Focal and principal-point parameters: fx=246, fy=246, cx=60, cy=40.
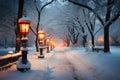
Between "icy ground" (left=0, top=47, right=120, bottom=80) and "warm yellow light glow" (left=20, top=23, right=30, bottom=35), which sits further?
"warm yellow light glow" (left=20, top=23, right=30, bottom=35)

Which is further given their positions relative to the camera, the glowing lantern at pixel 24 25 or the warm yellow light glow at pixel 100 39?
the warm yellow light glow at pixel 100 39

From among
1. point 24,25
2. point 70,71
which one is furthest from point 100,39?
point 24,25

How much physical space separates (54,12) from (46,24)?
13.6 ft

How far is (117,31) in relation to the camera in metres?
70.6

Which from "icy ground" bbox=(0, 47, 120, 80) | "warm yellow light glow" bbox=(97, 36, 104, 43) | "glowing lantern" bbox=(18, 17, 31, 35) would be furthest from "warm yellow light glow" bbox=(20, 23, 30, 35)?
"warm yellow light glow" bbox=(97, 36, 104, 43)

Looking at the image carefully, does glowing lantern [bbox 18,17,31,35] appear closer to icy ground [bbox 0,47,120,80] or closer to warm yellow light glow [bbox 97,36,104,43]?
icy ground [bbox 0,47,120,80]

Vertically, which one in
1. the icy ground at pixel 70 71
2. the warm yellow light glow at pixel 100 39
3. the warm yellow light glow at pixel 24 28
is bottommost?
the icy ground at pixel 70 71

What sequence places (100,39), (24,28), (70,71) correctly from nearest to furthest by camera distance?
(24,28) → (70,71) → (100,39)

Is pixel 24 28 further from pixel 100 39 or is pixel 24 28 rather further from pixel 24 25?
pixel 100 39

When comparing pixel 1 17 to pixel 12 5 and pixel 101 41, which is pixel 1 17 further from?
pixel 101 41

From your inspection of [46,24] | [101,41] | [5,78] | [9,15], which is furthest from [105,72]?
[101,41]

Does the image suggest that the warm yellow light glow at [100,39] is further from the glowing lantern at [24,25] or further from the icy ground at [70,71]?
the glowing lantern at [24,25]

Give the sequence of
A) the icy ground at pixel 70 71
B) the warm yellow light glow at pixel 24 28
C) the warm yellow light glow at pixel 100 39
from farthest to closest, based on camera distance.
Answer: the warm yellow light glow at pixel 100 39
the warm yellow light glow at pixel 24 28
the icy ground at pixel 70 71

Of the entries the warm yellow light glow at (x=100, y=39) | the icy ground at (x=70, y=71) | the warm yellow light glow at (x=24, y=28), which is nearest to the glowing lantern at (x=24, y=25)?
the warm yellow light glow at (x=24, y=28)
